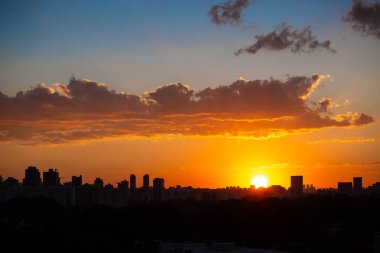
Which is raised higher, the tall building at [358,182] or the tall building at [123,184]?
the tall building at [123,184]

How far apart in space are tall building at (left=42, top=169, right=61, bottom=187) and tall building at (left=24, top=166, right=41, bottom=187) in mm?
1135

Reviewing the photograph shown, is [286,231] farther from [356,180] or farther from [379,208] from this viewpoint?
[356,180]

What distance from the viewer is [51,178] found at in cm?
10550

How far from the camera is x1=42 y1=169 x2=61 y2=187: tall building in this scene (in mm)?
103750

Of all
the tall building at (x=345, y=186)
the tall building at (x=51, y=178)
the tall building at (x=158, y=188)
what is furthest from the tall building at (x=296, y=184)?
the tall building at (x=51, y=178)

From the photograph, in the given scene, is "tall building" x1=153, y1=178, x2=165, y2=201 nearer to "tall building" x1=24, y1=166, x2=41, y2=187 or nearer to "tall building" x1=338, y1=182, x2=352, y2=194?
"tall building" x1=24, y1=166, x2=41, y2=187

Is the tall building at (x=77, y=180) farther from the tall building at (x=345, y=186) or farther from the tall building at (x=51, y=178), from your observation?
the tall building at (x=345, y=186)

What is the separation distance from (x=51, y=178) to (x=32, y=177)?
12.8ft

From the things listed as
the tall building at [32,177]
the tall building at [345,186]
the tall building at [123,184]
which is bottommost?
the tall building at [345,186]

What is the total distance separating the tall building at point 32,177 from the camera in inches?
3996

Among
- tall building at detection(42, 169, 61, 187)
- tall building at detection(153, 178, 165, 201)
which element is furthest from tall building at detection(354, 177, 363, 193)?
tall building at detection(42, 169, 61, 187)

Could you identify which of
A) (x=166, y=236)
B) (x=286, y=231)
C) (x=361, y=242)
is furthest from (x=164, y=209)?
(x=361, y=242)

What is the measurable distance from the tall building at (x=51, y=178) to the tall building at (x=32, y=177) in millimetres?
1135

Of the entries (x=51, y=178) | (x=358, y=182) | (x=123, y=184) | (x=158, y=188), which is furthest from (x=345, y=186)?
(x=51, y=178)
